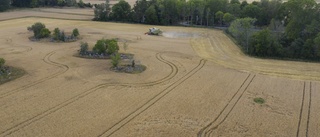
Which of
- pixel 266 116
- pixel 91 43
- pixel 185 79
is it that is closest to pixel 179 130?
pixel 266 116

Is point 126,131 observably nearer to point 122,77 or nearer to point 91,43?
point 122,77

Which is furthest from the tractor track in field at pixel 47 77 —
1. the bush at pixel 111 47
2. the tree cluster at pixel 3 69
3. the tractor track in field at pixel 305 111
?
the tractor track in field at pixel 305 111

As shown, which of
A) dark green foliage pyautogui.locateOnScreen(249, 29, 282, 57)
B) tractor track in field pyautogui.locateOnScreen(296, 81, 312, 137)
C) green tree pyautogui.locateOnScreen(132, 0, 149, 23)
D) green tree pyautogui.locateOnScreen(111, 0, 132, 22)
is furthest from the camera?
green tree pyautogui.locateOnScreen(111, 0, 132, 22)

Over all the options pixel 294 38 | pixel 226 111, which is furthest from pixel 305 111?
pixel 294 38

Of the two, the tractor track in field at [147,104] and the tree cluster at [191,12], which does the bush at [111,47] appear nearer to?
the tractor track in field at [147,104]

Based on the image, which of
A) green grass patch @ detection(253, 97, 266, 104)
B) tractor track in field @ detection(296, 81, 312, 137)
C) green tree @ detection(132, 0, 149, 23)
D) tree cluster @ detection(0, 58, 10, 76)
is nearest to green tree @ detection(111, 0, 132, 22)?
green tree @ detection(132, 0, 149, 23)

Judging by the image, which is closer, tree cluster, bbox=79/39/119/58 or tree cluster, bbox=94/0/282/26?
tree cluster, bbox=79/39/119/58

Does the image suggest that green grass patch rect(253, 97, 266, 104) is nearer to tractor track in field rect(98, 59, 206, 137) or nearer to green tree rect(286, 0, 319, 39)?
tractor track in field rect(98, 59, 206, 137)
